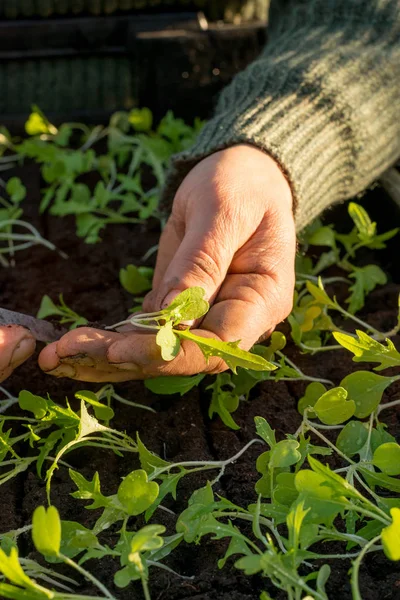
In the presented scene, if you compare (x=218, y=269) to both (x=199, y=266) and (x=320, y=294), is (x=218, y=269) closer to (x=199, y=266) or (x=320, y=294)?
(x=199, y=266)

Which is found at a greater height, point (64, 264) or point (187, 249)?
point (187, 249)

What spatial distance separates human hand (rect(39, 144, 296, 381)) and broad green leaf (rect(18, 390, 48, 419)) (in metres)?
0.05

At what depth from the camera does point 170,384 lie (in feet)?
4.10

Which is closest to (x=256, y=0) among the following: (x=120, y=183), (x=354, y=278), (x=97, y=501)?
→ (x=120, y=183)

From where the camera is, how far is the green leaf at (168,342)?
1.04 metres

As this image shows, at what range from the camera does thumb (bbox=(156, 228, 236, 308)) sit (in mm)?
1200

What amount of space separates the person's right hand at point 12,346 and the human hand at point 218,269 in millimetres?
38

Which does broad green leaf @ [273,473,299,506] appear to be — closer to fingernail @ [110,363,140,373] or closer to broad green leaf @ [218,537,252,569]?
broad green leaf @ [218,537,252,569]

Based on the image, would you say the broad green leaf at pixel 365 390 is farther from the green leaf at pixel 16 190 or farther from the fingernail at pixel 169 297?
the green leaf at pixel 16 190

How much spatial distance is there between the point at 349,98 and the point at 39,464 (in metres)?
1.13

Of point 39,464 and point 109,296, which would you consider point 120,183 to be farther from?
point 39,464

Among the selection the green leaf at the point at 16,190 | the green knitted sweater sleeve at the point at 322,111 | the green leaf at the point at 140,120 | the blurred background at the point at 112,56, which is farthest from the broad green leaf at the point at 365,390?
the blurred background at the point at 112,56

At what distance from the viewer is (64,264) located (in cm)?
181

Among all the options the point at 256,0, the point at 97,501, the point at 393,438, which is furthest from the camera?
the point at 256,0
